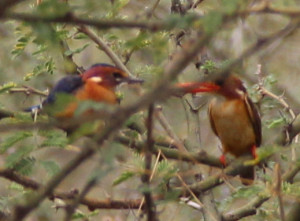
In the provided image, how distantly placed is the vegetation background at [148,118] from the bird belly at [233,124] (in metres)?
0.15

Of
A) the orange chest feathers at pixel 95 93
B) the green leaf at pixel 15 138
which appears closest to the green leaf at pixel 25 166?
the green leaf at pixel 15 138

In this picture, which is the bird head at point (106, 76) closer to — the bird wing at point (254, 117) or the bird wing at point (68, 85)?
the bird wing at point (68, 85)

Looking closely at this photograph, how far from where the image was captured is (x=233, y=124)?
14.2 feet

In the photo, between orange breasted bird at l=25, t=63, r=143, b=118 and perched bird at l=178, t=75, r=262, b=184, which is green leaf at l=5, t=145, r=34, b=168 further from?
perched bird at l=178, t=75, r=262, b=184

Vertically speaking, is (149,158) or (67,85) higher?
(149,158)

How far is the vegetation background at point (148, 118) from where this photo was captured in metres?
1.44

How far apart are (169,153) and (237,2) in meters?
Result: 1.82

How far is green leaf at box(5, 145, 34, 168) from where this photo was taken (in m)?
2.35

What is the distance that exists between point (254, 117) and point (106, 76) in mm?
1225

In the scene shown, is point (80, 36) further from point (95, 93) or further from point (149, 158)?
point (149, 158)

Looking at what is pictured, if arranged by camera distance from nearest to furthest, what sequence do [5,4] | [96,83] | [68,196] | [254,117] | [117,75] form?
[5,4] < [68,196] < [96,83] < [117,75] < [254,117]

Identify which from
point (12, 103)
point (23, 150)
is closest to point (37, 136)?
point (23, 150)

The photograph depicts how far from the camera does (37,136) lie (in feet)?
8.78

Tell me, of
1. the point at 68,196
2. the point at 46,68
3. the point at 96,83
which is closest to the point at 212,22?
the point at 68,196
